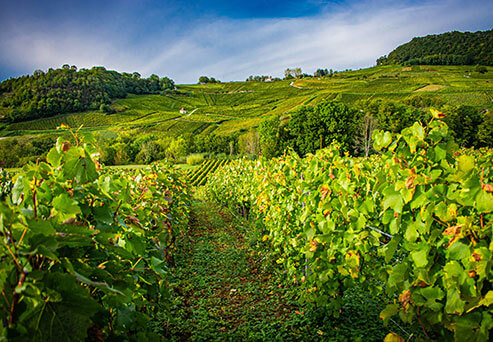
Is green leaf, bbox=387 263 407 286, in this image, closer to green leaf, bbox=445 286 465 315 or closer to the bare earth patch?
green leaf, bbox=445 286 465 315

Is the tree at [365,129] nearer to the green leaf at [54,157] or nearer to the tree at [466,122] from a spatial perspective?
the tree at [466,122]

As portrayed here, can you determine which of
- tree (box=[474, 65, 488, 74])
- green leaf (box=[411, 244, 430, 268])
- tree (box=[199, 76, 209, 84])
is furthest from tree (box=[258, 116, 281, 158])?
tree (box=[199, 76, 209, 84])

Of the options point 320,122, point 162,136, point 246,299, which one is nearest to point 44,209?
point 246,299

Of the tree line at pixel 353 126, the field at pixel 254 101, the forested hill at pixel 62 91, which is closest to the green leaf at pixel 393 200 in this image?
the tree line at pixel 353 126

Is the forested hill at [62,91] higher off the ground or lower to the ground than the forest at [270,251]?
higher

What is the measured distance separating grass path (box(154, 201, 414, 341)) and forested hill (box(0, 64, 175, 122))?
4113 inches

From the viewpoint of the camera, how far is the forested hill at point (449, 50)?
9156 cm

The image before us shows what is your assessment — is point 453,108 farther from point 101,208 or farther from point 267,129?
point 101,208

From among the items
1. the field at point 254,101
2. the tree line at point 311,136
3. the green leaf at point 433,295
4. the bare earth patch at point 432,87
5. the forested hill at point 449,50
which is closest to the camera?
the green leaf at point 433,295

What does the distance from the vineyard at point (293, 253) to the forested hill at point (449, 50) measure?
387ft

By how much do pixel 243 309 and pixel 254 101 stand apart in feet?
375

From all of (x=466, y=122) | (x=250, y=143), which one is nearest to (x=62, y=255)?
(x=466, y=122)

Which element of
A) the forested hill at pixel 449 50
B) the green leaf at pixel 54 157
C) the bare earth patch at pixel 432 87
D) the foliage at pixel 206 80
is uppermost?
the foliage at pixel 206 80

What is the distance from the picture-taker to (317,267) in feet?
10.2
